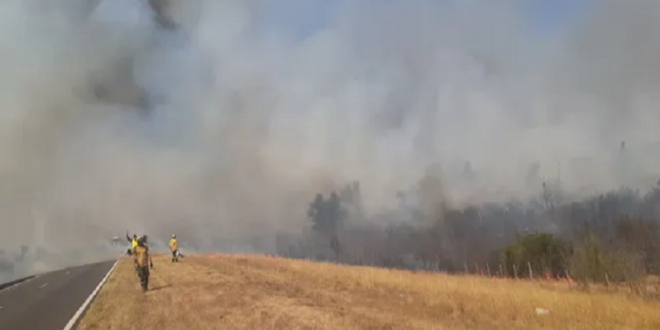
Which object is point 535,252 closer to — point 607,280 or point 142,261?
point 607,280

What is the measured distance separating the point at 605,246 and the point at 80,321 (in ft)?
153

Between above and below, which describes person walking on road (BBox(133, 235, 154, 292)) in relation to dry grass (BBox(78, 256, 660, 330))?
above

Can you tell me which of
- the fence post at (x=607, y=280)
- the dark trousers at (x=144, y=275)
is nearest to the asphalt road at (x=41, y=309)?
the dark trousers at (x=144, y=275)

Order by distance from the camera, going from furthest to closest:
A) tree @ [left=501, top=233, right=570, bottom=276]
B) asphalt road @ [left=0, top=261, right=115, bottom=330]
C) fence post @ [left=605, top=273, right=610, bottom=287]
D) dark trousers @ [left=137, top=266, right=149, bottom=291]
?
tree @ [left=501, top=233, right=570, bottom=276]
fence post @ [left=605, top=273, right=610, bottom=287]
dark trousers @ [left=137, top=266, right=149, bottom=291]
asphalt road @ [left=0, top=261, right=115, bottom=330]

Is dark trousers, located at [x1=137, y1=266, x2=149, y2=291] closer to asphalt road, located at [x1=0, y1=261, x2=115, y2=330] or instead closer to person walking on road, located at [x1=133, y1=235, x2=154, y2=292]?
person walking on road, located at [x1=133, y1=235, x2=154, y2=292]

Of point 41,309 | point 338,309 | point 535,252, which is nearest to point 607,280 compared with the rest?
point 338,309

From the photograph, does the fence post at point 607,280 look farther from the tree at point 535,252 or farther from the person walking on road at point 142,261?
the tree at point 535,252

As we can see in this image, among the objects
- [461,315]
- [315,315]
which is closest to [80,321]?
[315,315]

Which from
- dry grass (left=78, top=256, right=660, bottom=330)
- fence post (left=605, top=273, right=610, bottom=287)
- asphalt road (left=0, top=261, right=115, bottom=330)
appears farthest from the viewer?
fence post (left=605, top=273, right=610, bottom=287)

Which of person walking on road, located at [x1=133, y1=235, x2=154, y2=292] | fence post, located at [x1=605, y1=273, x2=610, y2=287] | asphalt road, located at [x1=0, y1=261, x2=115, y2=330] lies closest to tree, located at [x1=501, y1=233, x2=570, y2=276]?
fence post, located at [x1=605, y1=273, x2=610, y2=287]

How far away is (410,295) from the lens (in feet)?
88.3

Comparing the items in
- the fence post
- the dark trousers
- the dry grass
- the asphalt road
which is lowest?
the fence post

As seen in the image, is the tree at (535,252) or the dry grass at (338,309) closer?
the dry grass at (338,309)

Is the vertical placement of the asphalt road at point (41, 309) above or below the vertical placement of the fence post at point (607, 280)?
above
